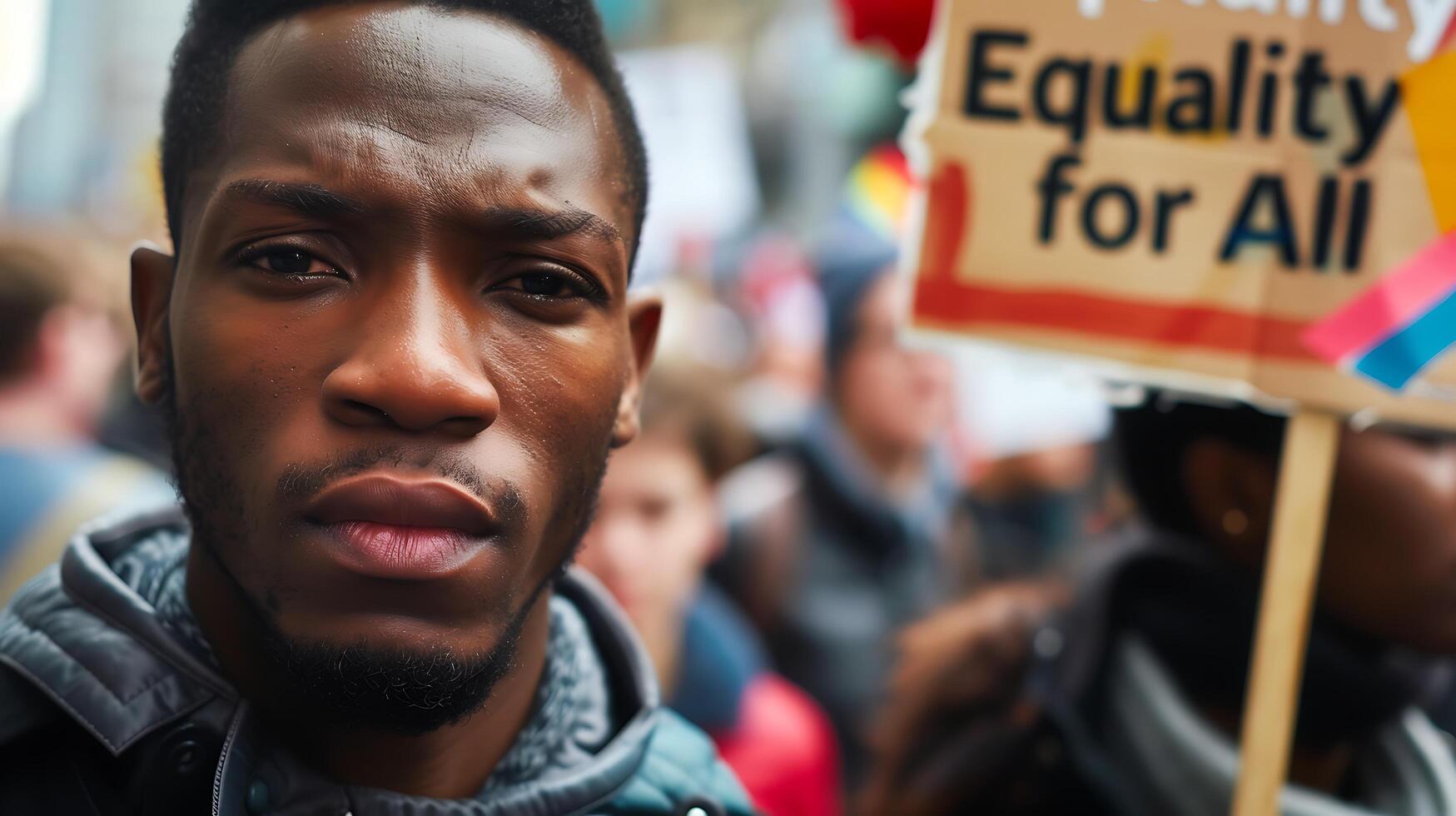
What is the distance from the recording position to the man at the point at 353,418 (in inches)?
A: 49.8

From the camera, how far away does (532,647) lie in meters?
1.55

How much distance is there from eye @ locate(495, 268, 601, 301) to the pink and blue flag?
1257 millimetres

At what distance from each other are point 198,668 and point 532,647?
0.37 metres

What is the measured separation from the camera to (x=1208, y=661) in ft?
8.80

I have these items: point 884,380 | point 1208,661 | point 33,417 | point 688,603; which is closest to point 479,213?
point 1208,661

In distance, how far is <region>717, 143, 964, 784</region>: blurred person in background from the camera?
4.01m

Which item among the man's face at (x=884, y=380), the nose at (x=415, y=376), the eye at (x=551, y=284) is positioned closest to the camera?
the nose at (x=415, y=376)

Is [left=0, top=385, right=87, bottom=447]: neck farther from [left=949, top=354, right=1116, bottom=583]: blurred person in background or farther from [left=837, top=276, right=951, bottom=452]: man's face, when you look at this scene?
[left=949, top=354, right=1116, bottom=583]: blurred person in background

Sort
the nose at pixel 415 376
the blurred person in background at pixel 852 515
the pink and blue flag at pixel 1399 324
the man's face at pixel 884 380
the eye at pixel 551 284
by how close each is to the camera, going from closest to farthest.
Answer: the nose at pixel 415 376 → the eye at pixel 551 284 → the pink and blue flag at pixel 1399 324 → the blurred person in background at pixel 852 515 → the man's face at pixel 884 380

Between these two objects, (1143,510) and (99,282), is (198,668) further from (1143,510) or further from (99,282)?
(99,282)

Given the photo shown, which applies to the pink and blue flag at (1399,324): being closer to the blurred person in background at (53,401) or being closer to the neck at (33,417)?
the blurred person in background at (53,401)

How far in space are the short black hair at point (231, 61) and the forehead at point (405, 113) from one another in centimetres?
2

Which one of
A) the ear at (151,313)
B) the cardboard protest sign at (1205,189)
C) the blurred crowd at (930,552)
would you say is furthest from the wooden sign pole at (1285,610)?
the ear at (151,313)

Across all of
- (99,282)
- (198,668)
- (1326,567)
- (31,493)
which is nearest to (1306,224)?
(1326,567)
